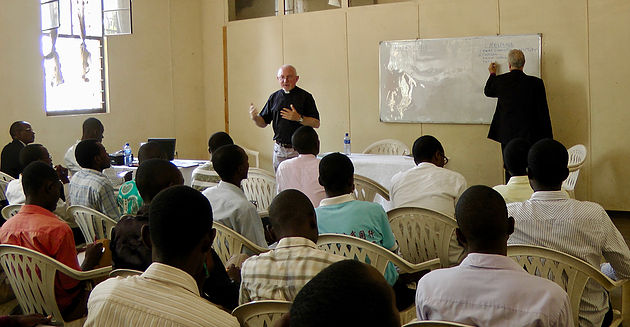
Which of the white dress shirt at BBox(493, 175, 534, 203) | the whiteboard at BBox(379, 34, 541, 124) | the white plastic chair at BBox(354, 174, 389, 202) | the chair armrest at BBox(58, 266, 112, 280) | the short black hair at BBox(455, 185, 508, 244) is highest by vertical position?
the whiteboard at BBox(379, 34, 541, 124)

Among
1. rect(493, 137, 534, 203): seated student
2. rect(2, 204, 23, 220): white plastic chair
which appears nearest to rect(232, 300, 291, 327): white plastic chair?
rect(493, 137, 534, 203): seated student

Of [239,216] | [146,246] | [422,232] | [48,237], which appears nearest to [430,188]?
[422,232]

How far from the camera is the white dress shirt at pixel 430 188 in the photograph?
378 cm

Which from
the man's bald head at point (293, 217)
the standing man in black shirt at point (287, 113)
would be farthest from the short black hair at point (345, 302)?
the standing man in black shirt at point (287, 113)

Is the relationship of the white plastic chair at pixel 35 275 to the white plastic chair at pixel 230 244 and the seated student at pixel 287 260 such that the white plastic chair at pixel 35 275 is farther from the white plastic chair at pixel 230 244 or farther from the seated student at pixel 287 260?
the seated student at pixel 287 260

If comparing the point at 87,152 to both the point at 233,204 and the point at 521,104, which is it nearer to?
the point at 233,204

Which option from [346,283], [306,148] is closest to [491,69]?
[306,148]

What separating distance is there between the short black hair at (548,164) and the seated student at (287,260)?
1093 millimetres

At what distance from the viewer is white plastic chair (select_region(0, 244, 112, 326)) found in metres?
2.82

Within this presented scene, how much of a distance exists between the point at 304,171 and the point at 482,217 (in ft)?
7.92

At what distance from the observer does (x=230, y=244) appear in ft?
10.4

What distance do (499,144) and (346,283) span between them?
6.57m

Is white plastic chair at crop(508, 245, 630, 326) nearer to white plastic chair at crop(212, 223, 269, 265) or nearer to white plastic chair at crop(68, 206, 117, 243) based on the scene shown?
white plastic chair at crop(212, 223, 269, 265)

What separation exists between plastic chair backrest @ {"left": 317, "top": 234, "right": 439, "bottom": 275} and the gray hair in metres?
4.31
